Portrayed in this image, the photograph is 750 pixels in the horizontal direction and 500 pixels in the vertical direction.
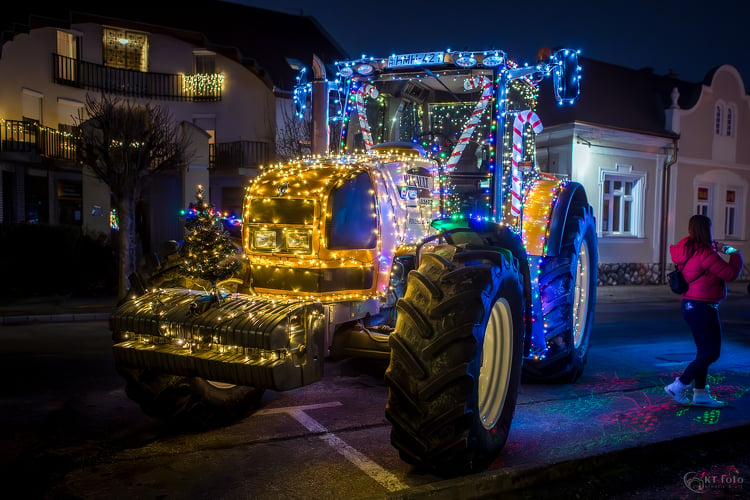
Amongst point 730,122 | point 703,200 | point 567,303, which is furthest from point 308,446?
point 730,122

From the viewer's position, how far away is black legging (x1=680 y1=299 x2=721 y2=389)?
19.9 feet

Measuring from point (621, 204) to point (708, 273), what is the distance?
1645 centimetres

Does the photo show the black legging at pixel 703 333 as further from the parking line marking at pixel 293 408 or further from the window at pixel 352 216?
the parking line marking at pixel 293 408

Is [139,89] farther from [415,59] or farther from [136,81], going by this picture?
[415,59]

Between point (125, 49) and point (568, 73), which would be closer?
point (568, 73)

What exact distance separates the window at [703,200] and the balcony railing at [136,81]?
1977 centimetres

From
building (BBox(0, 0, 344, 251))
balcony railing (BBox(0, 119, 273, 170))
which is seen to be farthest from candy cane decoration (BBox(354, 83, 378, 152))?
building (BBox(0, 0, 344, 251))

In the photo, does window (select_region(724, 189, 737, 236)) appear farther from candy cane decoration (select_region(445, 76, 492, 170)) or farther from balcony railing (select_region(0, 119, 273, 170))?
candy cane decoration (select_region(445, 76, 492, 170))

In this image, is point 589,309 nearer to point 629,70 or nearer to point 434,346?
point 434,346

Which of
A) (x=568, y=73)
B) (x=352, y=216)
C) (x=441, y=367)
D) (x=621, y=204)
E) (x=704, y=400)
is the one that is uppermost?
(x=568, y=73)

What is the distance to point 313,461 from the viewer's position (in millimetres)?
4695

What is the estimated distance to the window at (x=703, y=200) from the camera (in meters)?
23.2

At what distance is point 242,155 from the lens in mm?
26125

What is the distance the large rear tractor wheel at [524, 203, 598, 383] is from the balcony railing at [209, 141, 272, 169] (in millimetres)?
19486
